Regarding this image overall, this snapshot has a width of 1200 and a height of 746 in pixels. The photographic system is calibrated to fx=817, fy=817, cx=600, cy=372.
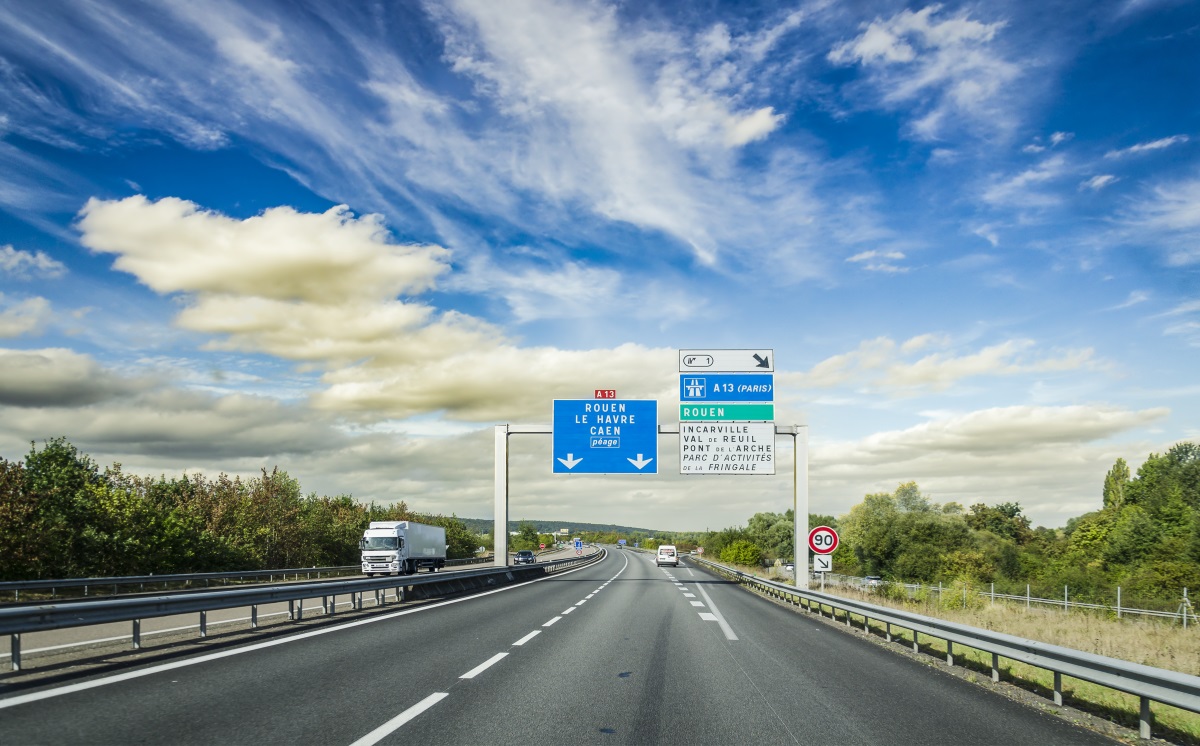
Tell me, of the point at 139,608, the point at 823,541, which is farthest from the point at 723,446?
the point at 139,608

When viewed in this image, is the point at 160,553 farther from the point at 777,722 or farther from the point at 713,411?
the point at 777,722

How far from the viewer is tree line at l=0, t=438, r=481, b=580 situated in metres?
36.2

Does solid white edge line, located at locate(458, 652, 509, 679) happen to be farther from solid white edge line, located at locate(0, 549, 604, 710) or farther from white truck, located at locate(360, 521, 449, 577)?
white truck, located at locate(360, 521, 449, 577)

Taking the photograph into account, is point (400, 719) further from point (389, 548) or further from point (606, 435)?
point (389, 548)

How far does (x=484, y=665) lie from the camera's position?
10.1 m

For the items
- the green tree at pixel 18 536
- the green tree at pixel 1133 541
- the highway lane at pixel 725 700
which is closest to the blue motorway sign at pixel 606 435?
the highway lane at pixel 725 700

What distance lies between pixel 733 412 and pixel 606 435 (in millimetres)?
5139

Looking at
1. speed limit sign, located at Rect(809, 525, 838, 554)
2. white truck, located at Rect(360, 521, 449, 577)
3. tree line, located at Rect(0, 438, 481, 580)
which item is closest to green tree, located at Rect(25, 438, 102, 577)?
tree line, located at Rect(0, 438, 481, 580)

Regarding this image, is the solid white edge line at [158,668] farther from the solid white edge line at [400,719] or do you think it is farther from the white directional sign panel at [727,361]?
the white directional sign panel at [727,361]

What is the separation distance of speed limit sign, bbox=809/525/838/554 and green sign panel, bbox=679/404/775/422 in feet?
23.6

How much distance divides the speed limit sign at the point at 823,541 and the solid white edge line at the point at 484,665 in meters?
15.3

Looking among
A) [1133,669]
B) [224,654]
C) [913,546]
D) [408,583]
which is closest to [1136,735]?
[1133,669]

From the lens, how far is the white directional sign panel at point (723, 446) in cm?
3206

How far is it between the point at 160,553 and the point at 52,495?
619 cm
